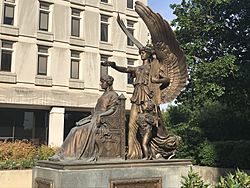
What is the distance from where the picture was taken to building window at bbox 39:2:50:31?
30.6m

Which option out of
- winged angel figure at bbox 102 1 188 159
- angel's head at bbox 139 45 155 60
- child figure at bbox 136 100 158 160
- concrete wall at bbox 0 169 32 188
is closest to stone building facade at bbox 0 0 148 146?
concrete wall at bbox 0 169 32 188

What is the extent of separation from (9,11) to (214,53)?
53.3 ft

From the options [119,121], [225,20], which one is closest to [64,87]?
[225,20]

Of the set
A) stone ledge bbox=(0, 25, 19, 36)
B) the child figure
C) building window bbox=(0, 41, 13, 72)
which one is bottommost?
the child figure

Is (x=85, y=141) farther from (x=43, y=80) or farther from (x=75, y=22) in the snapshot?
(x=75, y=22)

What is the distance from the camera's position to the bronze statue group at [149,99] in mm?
8977

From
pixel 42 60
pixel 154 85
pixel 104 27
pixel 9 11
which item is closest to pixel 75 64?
pixel 42 60

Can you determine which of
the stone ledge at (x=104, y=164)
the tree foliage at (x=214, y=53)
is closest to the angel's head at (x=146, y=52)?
the stone ledge at (x=104, y=164)

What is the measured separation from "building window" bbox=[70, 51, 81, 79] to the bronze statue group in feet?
72.4

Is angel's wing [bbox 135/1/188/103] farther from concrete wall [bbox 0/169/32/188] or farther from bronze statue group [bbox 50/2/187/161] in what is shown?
concrete wall [bbox 0/169/32/188]

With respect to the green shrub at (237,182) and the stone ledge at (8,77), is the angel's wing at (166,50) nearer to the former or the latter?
the green shrub at (237,182)

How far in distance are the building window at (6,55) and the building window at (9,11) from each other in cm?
158

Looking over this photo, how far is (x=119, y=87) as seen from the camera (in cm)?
3453

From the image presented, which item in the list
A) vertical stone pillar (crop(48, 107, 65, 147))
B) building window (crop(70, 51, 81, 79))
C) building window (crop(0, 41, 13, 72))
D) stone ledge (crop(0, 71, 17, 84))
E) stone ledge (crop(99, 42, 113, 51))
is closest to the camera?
stone ledge (crop(0, 71, 17, 84))
